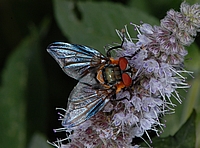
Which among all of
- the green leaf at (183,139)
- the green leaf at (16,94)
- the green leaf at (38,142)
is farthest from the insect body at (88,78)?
the green leaf at (16,94)

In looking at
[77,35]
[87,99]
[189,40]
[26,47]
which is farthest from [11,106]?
[189,40]

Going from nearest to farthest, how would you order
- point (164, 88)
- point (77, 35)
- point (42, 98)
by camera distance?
point (164, 88), point (77, 35), point (42, 98)

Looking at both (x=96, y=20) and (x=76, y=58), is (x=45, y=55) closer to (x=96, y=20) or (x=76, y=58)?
(x=96, y=20)

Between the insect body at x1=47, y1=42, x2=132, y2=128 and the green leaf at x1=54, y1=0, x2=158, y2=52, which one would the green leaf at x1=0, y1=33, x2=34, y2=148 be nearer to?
the green leaf at x1=54, y1=0, x2=158, y2=52

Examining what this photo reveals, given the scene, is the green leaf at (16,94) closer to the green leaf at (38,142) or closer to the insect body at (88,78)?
the green leaf at (38,142)

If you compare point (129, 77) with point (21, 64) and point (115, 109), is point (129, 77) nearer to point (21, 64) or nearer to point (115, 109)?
point (115, 109)

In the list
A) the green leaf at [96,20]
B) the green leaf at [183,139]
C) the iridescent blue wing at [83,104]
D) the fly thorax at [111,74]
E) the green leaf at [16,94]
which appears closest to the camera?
the iridescent blue wing at [83,104]

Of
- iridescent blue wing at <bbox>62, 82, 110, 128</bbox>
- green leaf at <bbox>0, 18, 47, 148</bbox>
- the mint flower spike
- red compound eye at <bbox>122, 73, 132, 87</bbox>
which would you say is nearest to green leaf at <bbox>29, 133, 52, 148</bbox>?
green leaf at <bbox>0, 18, 47, 148</bbox>
